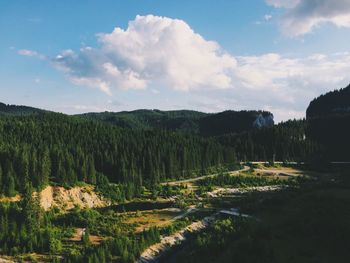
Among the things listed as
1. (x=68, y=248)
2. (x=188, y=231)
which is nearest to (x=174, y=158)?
(x=188, y=231)

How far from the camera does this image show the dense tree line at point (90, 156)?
111125 millimetres

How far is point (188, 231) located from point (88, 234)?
62.1ft

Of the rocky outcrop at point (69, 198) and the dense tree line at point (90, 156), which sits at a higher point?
the dense tree line at point (90, 156)

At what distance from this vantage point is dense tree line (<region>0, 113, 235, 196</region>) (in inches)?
4375

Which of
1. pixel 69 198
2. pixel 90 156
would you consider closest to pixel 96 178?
pixel 90 156

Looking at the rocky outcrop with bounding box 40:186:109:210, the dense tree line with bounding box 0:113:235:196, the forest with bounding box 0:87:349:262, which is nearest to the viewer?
the forest with bounding box 0:87:349:262

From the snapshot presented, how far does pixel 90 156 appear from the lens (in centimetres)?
14088

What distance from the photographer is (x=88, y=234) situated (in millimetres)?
80688

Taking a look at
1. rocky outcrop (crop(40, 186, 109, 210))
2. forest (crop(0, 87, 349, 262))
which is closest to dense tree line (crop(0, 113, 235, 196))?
forest (crop(0, 87, 349, 262))

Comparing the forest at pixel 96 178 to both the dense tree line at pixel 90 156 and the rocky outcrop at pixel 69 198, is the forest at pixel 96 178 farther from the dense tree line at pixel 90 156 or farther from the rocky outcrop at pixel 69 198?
the rocky outcrop at pixel 69 198

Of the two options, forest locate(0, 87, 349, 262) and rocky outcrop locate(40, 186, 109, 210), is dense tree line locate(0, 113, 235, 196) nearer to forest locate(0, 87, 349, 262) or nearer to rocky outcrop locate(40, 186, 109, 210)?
forest locate(0, 87, 349, 262)

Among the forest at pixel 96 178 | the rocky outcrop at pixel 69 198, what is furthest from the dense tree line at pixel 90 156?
the rocky outcrop at pixel 69 198

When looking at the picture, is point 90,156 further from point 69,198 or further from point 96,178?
point 69,198

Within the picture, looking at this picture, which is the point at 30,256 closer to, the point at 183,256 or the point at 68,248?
the point at 68,248
